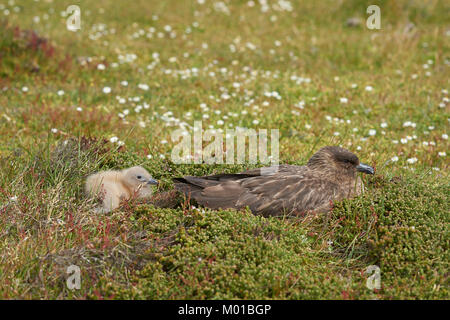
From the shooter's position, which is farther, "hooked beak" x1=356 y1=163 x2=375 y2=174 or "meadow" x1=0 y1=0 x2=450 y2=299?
"hooked beak" x1=356 y1=163 x2=375 y2=174

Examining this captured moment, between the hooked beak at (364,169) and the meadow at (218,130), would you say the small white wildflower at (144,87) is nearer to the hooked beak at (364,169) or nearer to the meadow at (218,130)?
the meadow at (218,130)

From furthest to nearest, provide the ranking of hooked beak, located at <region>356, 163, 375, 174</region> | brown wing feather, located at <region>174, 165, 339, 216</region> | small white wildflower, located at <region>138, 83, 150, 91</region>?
1. small white wildflower, located at <region>138, 83, 150, 91</region>
2. hooked beak, located at <region>356, 163, 375, 174</region>
3. brown wing feather, located at <region>174, 165, 339, 216</region>

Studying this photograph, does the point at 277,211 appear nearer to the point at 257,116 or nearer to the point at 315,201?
the point at 315,201

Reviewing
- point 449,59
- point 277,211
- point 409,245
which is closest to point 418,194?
point 409,245

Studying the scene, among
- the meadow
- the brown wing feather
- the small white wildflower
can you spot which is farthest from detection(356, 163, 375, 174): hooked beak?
the small white wildflower

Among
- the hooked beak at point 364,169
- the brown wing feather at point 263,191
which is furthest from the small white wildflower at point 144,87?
the hooked beak at point 364,169

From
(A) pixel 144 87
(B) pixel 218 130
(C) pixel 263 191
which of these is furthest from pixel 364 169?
(A) pixel 144 87

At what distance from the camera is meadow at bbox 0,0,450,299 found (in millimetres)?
4441

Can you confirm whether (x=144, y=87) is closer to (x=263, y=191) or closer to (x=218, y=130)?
(x=218, y=130)

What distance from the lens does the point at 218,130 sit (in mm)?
7773

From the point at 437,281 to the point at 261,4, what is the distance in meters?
10.6

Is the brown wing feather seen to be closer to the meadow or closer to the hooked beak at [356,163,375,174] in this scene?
the meadow

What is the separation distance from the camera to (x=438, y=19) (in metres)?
12.2

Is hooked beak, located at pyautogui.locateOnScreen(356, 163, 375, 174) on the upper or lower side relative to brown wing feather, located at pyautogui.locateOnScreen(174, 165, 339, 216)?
upper
